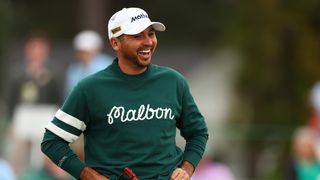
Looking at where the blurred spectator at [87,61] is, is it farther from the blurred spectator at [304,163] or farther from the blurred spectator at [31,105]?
the blurred spectator at [304,163]

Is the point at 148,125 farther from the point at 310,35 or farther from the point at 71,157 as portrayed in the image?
the point at 310,35

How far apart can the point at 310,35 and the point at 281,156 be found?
365 centimetres

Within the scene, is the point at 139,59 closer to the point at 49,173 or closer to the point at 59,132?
the point at 59,132

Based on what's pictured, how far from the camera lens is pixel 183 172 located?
9070 millimetres

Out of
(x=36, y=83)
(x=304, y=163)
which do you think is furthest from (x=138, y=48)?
(x=36, y=83)

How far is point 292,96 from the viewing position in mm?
22984

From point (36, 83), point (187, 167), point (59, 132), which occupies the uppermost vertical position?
point (59, 132)

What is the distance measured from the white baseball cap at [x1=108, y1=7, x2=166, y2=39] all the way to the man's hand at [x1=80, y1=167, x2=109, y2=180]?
90 centimetres

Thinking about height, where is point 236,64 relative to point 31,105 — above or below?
below

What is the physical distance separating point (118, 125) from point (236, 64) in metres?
15.4

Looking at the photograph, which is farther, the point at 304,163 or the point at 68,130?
the point at 304,163

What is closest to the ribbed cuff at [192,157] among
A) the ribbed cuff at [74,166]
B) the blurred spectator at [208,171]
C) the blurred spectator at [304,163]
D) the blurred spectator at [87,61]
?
the ribbed cuff at [74,166]

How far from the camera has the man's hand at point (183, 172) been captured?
902cm

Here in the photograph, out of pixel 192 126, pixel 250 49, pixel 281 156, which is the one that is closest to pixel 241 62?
pixel 250 49
